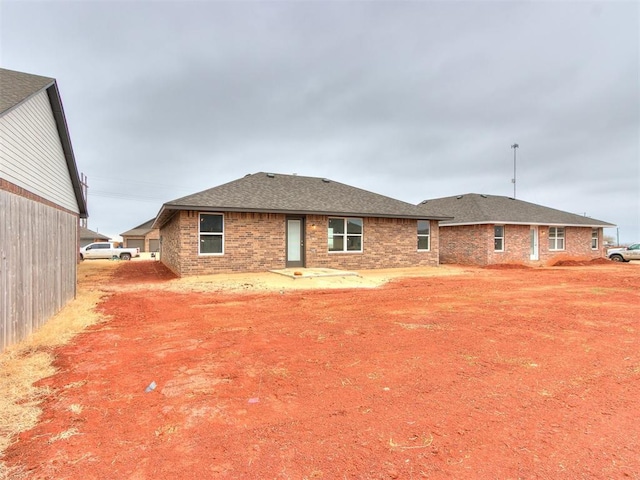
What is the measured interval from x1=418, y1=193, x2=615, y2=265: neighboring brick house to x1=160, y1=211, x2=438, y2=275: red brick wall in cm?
406

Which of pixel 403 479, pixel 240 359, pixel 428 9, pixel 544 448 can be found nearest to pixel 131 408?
pixel 240 359

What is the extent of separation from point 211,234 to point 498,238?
57.8 ft

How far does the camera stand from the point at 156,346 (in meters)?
4.85

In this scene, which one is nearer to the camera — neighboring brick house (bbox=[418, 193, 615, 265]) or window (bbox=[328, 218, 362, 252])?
window (bbox=[328, 218, 362, 252])

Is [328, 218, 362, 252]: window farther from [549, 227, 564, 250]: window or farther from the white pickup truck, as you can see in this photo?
the white pickup truck

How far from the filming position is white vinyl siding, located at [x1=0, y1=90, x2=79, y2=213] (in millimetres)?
7168

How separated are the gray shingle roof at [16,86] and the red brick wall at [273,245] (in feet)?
18.8

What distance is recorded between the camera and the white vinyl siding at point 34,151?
23.5ft

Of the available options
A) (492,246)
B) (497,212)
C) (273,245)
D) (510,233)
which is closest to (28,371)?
(273,245)

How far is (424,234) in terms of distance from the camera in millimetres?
18672

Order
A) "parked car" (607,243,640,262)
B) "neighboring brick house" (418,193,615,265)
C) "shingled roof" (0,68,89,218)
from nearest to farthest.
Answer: "shingled roof" (0,68,89,218), "neighboring brick house" (418,193,615,265), "parked car" (607,243,640,262)

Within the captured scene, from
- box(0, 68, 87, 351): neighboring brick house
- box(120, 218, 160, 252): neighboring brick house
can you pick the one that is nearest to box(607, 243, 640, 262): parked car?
box(0, 68, 87, 351): neighboring brick house

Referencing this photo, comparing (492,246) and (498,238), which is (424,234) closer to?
(492,246)

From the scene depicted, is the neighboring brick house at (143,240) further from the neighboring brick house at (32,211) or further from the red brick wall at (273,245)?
the neighboring brick house at (32,211)
